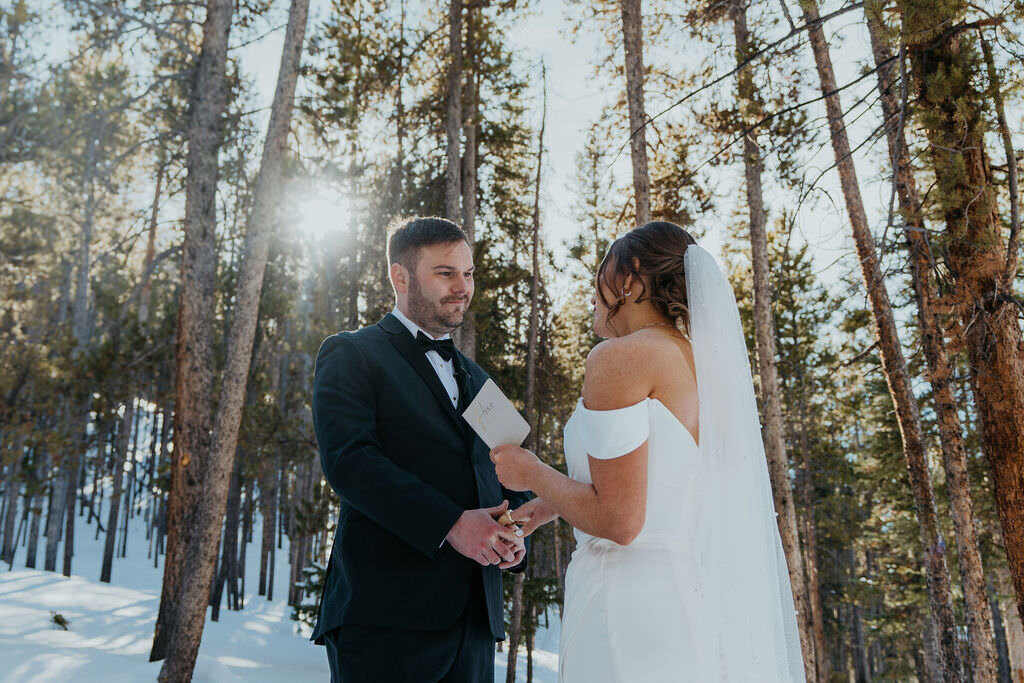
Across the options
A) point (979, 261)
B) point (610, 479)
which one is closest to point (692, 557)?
point (610, 479)

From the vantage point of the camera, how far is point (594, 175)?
19.0 metres

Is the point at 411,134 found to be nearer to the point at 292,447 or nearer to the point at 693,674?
the point at 292,447

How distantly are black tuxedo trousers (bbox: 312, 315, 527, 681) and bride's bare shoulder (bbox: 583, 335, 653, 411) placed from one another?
→ 1.96 feet

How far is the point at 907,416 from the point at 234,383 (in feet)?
26.8

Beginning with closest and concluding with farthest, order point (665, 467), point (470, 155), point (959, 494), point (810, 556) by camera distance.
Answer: point (665, 467), point (959, 494), point (470, 155), point (810, 556)

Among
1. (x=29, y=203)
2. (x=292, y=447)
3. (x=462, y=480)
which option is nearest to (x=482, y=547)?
(x=462, y=480)

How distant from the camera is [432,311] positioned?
2.58m

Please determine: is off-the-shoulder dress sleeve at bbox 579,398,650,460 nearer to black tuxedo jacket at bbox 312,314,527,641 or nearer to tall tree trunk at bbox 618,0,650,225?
black tuxedo jacket at bbox 312,314,527,641

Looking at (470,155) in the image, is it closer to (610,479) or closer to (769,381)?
(769,381)

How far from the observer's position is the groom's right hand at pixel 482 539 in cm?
205

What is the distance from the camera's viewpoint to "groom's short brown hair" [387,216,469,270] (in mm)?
2604

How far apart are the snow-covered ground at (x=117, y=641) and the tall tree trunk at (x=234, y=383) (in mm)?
755

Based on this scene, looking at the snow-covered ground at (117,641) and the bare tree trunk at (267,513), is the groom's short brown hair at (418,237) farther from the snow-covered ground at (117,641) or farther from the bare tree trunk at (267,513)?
the bare tree trunk at (267,513)

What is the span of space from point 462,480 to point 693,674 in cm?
95
